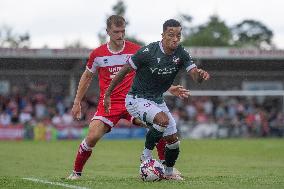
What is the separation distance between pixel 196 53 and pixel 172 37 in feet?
104

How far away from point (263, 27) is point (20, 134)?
1986 inches

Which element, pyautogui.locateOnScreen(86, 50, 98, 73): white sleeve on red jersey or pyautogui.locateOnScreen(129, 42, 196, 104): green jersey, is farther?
pyautogui.locateOnScreen(86, 50, 98, 73): white sleeve on red jersey

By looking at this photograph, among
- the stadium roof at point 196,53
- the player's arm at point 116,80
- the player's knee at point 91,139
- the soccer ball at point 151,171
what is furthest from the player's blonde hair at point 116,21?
the stadium roof at point 196,53

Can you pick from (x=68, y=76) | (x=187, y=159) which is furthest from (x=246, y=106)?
(x=187, y=159)

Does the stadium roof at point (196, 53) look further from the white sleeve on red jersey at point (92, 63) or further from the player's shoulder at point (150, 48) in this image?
the player's shoulder at point (150, 48)

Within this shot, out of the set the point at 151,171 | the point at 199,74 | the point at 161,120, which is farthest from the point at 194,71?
the point at 151,171

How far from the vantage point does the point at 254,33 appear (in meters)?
81.7

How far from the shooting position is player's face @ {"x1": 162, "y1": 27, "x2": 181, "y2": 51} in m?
11.0

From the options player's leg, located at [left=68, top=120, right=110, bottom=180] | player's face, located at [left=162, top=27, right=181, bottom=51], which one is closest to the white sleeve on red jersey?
player's leg, located at [left=68, top=120, right=110, bottom=180]

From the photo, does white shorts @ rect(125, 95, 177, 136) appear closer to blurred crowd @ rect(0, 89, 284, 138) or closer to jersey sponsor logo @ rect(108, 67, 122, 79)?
jersey sponsor logo @ rect(108, 67, 122, 79)

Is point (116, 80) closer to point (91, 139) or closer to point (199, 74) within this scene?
point (199, 74)

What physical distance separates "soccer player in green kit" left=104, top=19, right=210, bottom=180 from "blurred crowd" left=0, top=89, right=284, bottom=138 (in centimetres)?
2608

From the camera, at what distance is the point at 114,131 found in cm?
3828

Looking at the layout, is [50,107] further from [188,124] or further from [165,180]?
[165,180]
